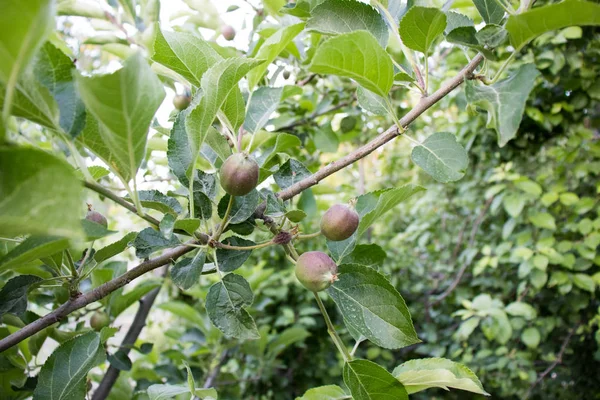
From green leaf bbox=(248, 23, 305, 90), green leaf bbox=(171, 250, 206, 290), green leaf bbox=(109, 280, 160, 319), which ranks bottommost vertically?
green leaf bbox=(109, 280, 160, 319)

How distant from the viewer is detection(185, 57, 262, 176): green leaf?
54cm

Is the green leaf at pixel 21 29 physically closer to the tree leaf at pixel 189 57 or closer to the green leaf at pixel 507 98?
the tree leaf at pixel 189 57

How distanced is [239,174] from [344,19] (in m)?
0.30

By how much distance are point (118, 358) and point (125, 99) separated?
0.81m

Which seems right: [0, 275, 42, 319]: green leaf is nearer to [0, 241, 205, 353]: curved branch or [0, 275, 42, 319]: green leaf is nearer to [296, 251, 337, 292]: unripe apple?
[0, 241, 205, 353]: curved branch

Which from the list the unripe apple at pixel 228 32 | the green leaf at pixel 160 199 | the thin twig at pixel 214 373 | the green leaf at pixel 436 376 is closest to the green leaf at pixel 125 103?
the green leaf at pixel 160 199

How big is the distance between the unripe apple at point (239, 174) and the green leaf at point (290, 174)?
0.14 m

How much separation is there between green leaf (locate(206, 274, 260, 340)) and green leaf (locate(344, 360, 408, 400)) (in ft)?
0.50

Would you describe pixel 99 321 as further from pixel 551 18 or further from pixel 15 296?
pixel 551 18

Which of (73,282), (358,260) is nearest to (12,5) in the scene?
(73,282)

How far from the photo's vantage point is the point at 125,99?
43cm

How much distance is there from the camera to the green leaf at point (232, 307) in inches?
25.6

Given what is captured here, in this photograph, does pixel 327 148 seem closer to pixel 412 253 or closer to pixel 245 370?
pixel 245 370

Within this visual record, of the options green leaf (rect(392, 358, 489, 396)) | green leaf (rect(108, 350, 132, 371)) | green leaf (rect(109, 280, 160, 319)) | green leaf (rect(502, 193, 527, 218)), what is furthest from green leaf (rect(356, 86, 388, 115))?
green leaf (rect(502, 193, 527, 218))
